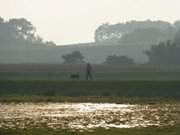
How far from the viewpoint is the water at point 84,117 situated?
31156 mm

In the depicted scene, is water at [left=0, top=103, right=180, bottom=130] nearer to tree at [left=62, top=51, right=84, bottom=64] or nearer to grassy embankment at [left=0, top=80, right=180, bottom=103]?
grassy embankment at [left=0, top=80, right=180, bottom=103]

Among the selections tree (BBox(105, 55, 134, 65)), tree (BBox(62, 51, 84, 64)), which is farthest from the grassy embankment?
tree (BBox(62, 51, 84, 64))

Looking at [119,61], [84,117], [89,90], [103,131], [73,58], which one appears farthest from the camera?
[73,58]

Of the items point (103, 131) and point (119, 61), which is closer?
point (103, 131)

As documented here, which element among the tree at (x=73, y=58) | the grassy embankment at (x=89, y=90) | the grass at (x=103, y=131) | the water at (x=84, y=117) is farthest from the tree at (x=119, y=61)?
the grass at (x=103, y=131)

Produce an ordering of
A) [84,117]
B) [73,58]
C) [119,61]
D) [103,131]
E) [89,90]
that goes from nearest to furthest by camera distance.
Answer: [103,131] → [84,117] → [89,90] → [119,61] → [73,58]

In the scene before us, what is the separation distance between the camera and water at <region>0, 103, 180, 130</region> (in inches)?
1227

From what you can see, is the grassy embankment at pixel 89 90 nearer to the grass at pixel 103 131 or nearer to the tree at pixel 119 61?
the grass at pixel 103 131

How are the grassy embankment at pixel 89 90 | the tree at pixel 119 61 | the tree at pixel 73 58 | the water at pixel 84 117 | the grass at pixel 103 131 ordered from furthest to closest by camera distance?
the tree at pixel 73 58 → the tree at pixel 119 61 → the grassy embankment at pixel 89 90 → the water at pixel 84 117 → the grass at pixel 103 131

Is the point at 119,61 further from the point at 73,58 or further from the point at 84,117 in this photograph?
the point at 84,117

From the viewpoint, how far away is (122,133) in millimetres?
27453

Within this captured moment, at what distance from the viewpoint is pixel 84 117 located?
117 feet

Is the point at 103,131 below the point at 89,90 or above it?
below

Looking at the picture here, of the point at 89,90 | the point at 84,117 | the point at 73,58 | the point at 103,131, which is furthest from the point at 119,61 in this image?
the point at 103,131
